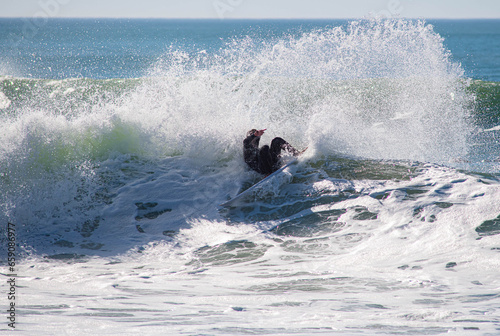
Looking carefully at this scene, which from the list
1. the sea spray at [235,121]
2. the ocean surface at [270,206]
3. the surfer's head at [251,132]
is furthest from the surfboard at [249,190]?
the surfer's head at [251,132]

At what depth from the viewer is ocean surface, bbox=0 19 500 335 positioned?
362cm

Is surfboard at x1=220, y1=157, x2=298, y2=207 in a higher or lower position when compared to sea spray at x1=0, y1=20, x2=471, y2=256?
lower

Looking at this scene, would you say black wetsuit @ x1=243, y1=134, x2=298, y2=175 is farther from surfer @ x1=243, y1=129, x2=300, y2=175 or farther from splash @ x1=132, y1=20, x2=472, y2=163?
splash @ x1=132, y1=20, x2=472, y2=163

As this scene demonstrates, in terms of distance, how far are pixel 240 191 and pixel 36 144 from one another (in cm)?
373

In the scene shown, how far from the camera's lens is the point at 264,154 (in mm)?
7125

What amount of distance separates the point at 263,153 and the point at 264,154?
0.09 feet

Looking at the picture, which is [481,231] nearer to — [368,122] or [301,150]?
[301,150]

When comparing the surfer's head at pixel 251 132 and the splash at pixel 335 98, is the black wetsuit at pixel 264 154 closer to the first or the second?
the surfer's head at pixel 251 132

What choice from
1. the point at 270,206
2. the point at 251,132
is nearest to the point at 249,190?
the point at 270,206

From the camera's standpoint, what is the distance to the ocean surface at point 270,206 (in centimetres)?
362

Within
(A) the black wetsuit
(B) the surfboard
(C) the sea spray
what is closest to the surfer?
(A) the black wetsuit

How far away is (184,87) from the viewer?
29.5 ft

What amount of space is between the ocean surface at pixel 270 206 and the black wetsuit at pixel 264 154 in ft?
0.86

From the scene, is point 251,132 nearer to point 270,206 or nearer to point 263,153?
point 263,153
